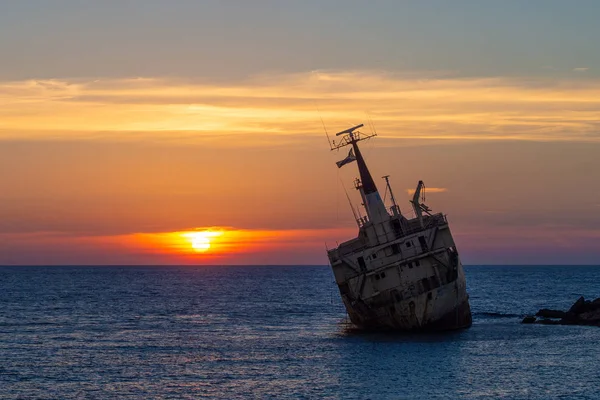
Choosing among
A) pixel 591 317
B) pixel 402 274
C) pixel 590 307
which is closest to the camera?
pixel 402 274

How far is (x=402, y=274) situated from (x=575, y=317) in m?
27.3

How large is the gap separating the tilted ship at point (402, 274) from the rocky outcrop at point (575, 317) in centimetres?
1660

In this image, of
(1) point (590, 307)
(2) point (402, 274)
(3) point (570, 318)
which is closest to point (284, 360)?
(2) point (402, 274)

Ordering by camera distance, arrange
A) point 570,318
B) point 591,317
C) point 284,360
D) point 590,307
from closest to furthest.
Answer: point 284,360
point 591,317
point 570,318
point 590,307

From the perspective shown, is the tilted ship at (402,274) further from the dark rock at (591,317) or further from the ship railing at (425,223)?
the dark rock at (591,317)

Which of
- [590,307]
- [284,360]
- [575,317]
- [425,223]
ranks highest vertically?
[425,223]

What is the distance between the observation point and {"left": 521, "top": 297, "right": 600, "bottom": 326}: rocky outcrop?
8400cm

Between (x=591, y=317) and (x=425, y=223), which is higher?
(x=425, y=223)

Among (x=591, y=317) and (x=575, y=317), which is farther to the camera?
(x=575, y=317)

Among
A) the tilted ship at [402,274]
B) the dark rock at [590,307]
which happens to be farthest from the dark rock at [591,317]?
the tilted ship at [402,274]

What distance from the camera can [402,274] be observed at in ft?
222

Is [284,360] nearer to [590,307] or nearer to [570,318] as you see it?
[570,318]

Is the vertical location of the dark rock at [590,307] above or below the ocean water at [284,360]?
below

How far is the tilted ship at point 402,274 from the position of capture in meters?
67.6
